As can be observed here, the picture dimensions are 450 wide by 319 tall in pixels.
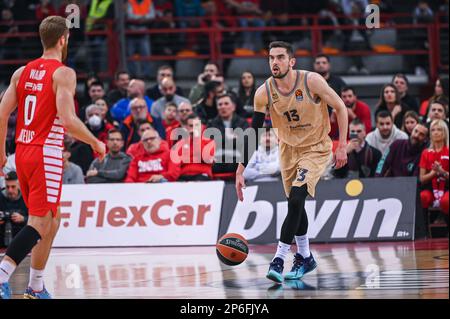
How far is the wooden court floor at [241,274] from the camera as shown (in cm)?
1030

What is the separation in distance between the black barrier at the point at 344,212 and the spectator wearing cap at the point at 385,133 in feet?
4.27

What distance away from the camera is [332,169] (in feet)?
54.1

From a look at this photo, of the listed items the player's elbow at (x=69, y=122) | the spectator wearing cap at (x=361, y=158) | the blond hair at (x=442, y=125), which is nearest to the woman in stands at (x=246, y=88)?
the spectator wearing cap at (x=361, y=158)

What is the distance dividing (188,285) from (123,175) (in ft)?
20.9

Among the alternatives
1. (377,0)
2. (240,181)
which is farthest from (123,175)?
(377,0)

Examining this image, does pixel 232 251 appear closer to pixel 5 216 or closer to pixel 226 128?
pixel 5 216

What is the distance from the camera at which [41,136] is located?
9.63 meters

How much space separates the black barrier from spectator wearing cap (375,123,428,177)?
75cm

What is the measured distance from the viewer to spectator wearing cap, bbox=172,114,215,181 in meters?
17.1

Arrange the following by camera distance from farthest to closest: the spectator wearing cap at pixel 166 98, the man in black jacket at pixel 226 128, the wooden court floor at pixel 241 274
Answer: the spectator wearing cap at pixel 166 98 → the man in black jacket at pixel 226 128 → the wooden court floor at pixel 241 274

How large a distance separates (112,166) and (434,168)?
5.07 metres

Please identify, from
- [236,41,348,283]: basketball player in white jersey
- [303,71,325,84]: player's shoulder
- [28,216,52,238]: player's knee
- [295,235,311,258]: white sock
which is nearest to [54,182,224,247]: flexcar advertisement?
[295,235,311,258]: white sock

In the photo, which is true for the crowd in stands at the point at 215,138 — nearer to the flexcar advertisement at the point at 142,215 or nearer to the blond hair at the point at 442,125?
the blond hair at the point at 442,125

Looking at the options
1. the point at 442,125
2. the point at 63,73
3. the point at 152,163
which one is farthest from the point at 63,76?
the point at 442,125
